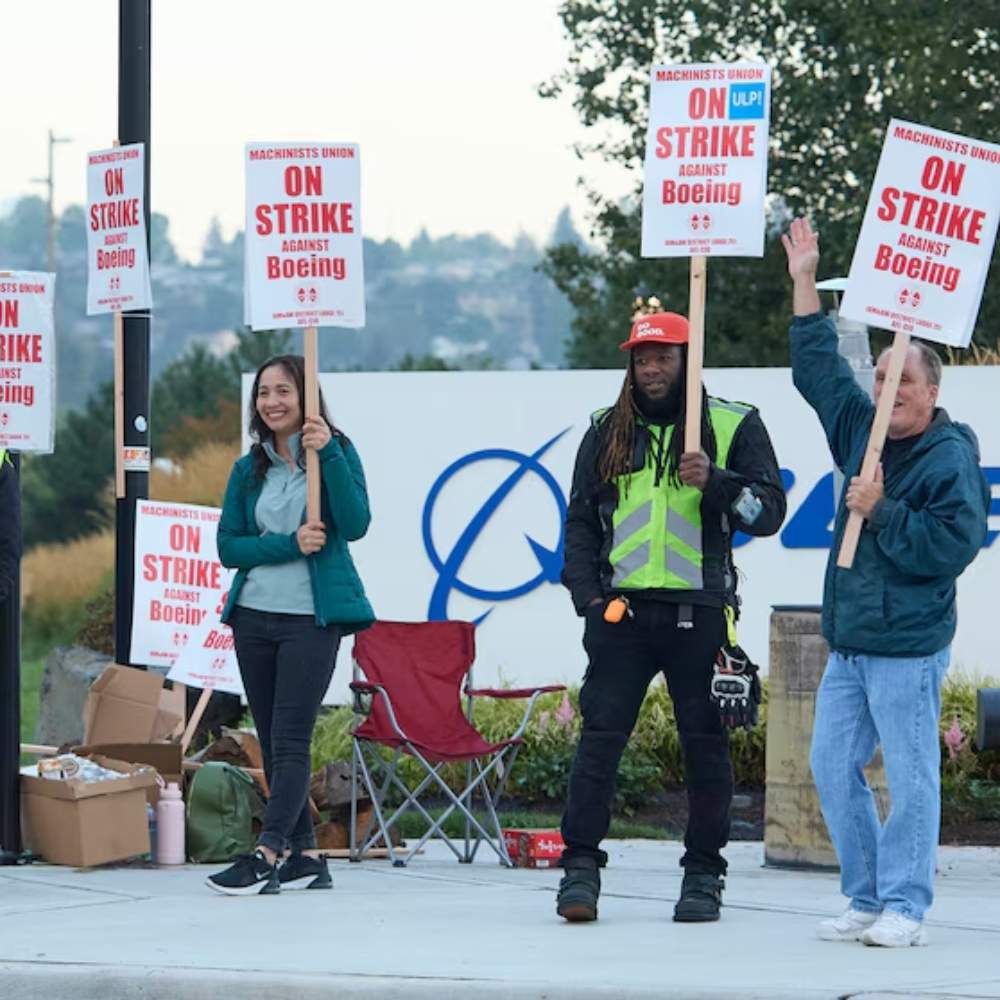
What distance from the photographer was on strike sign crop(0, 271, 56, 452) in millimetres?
10180

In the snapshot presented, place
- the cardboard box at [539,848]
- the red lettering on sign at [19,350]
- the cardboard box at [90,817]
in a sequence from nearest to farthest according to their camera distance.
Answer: the cardboard box at [90,817], the red lettering on sign at [19,350], the cardboard box at [539,848]

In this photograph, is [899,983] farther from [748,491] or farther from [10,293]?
[10,293]

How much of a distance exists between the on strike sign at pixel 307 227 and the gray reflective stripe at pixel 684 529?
194 cm

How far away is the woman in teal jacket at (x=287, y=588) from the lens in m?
8.98

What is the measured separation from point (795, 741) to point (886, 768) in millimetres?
2647

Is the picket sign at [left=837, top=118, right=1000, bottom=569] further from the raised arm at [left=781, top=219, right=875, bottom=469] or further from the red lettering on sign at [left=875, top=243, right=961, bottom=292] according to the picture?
the raised arm at [left=781, top=219, right=875, bottom=469]

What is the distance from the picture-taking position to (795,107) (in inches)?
1118

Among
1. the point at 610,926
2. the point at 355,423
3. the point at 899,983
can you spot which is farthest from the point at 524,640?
the point at 899,983

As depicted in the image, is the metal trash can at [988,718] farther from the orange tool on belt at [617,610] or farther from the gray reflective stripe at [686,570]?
the orange tool on belt at [617,610]

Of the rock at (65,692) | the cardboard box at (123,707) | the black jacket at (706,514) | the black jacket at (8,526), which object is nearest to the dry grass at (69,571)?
the rock at (65,692)

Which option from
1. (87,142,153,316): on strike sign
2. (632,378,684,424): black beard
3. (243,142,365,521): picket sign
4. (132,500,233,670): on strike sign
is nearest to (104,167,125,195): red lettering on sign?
(87,142,153,316): on strike sign

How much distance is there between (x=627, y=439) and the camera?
8.19 m

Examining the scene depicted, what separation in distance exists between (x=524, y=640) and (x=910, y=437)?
7.67 metres

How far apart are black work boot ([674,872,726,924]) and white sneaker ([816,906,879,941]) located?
1.95ft
